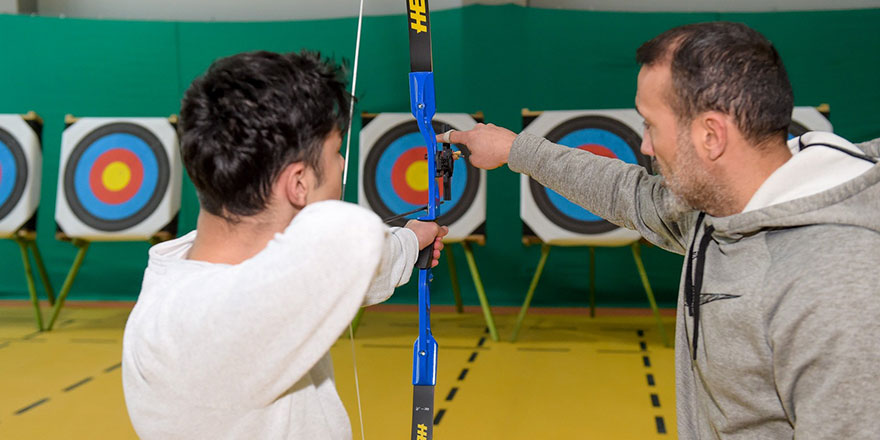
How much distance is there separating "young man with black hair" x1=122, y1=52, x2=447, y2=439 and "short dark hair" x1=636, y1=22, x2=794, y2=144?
39cm

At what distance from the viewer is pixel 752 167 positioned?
821 millimetres

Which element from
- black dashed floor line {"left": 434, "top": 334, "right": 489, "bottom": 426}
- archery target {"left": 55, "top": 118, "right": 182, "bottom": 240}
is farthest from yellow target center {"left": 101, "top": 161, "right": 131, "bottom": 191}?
black dashed floor line {"left": 434, "top": 334, "right": 489, "bottom": 426}

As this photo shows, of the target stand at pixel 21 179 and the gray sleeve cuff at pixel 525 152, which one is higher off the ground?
the gray sleeve cuff at pixel 525 152

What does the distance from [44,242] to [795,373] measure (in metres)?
4.10

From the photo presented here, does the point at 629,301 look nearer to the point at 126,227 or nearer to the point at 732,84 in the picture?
the point at 126,227

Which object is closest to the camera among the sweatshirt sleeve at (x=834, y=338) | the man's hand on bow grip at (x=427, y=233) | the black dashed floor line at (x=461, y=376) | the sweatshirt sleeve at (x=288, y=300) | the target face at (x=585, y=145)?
the sweatshirt sleeve at (x=288, y=300)

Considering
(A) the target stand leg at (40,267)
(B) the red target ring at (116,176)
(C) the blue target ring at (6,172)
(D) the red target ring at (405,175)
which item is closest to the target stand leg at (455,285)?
(D) the red target ring at (405,175)

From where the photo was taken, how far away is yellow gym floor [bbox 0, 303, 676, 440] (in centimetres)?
202

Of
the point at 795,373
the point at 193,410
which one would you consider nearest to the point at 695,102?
the point at 795,373

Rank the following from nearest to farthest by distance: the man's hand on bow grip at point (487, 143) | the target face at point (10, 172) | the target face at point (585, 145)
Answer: the man's hand on bow grip at point (487, 143), the target face at point (585, 145), the target face at point (10, 172)

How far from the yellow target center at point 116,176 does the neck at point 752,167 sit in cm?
322

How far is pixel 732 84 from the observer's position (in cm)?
79

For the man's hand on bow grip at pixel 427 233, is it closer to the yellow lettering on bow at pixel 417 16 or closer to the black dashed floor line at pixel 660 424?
the yellow lettering on bow at pixel 417 16

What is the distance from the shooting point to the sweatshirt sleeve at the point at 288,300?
1.77ft
